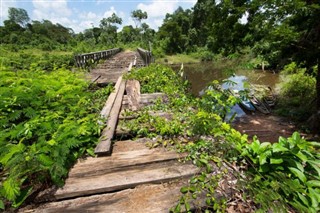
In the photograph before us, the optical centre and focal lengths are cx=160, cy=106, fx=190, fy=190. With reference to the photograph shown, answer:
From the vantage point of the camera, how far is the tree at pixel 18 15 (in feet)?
256

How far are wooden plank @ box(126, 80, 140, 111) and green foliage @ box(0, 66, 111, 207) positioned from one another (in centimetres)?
72

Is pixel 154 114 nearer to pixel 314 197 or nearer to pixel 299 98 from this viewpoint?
pixel 314 197

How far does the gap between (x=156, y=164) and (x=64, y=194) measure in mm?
990

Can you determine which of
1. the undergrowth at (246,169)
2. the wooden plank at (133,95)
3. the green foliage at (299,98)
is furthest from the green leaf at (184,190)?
the green foliage at (299,98)

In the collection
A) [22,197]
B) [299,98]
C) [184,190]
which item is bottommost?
[299,98]

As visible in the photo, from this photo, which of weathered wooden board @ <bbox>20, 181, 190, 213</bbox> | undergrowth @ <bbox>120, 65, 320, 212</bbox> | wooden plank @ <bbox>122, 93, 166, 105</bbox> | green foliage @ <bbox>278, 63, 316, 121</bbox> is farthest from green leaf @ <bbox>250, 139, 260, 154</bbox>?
green foliage @ <bbox>278, 63, 316, 121</bbox>

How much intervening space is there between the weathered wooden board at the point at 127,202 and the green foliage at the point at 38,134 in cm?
29

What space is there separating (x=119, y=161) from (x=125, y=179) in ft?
1.15

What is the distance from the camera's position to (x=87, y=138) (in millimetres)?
2639

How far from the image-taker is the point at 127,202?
1751mm

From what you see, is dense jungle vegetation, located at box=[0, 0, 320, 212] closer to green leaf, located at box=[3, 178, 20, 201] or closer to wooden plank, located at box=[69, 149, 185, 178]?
green leaf, located at box=[3, 178, 20, 201]

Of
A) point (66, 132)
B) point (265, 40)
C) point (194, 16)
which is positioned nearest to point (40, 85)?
point (66, 132)

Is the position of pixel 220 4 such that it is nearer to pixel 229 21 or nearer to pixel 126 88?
pixel 229 21

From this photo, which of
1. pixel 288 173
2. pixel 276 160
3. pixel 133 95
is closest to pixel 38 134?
pixel 133 95
